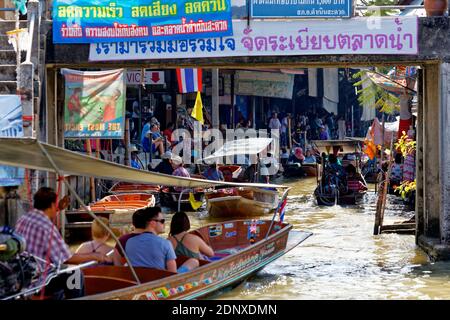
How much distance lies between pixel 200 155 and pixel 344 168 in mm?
5521

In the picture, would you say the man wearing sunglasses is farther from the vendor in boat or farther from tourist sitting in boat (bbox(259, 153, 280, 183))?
tourist sitting in boat (bbox(259, 153, 280, 183))

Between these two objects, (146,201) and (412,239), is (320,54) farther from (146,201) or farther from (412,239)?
(146,201)

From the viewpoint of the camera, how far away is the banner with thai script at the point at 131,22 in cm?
→ 1329

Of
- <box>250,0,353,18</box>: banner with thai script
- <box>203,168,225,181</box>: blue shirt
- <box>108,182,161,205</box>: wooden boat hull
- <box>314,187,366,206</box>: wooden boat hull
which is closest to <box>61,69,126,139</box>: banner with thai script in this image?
<box>250,0,353,18</box>: banner with thai script

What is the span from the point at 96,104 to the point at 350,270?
18.0ft

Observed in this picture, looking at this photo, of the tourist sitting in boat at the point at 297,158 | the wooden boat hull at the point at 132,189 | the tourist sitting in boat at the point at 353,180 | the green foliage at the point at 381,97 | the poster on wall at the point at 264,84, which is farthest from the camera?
the tourist sitting in boat at the point at 297,158

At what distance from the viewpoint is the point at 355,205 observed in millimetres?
23047

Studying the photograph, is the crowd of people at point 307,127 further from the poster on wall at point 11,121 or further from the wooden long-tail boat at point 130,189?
the poster on wall at point 11,121

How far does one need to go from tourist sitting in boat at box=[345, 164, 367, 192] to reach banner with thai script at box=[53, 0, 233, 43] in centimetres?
1082

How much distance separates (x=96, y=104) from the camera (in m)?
15.9

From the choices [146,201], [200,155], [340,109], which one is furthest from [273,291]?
[340,109]

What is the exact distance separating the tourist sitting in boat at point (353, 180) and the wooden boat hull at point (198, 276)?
31.3 ft

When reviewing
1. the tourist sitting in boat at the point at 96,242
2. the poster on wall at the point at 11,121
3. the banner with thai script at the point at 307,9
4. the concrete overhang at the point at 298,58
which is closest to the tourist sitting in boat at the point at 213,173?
the concrete overhang at the point at 298,58

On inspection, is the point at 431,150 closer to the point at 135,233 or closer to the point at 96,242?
the point at 135,233
